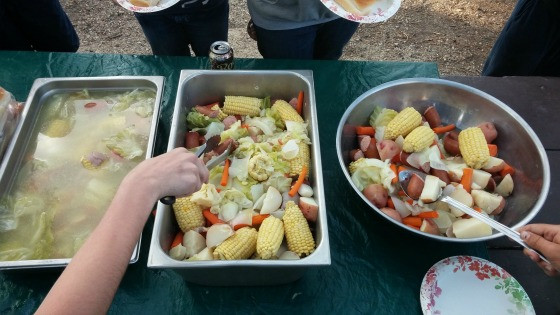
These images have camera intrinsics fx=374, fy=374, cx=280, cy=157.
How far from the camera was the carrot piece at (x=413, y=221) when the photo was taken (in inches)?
64.0

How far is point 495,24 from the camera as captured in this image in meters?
4.61

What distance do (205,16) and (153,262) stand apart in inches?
75.6

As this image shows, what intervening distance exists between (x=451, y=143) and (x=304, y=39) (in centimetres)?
121

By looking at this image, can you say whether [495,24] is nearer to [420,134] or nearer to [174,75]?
[420,134]

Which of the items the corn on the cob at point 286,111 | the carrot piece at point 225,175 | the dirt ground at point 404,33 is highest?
the corn on the cob at point 286,111

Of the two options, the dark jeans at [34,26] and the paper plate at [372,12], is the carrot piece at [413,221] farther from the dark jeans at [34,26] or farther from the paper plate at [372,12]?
the dark jeans at [34,26]

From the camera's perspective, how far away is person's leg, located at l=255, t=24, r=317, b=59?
2480 millimetres

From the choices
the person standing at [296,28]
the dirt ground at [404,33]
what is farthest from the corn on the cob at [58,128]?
the dirt ground at [404,33]

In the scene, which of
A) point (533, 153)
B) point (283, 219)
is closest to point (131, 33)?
point (283, 219)

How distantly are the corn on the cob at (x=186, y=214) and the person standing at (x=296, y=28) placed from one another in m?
1.37

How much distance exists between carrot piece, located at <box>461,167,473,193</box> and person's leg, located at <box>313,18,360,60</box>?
1360mm

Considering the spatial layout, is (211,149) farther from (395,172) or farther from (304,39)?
(304,39)

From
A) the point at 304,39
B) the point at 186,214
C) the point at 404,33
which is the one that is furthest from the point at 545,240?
the point at 404,33

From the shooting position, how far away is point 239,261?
1333mm
